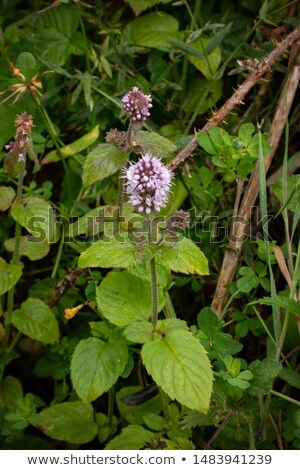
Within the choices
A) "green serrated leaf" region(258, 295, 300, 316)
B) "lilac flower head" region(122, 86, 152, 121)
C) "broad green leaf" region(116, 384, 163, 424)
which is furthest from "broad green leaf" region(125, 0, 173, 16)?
"broad green leaf" region(116, 384, 163, 424)

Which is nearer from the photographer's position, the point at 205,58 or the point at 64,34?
the point at 205,58

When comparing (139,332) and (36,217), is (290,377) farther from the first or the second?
(36,217)

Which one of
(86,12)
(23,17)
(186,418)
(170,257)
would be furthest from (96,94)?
(186,418)

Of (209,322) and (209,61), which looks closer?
(209,322)

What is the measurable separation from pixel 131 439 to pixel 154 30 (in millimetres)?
1232

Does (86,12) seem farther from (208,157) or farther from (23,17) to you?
(208,157)

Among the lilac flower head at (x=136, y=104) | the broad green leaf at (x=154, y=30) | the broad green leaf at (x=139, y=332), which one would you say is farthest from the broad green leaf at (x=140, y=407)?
the broad green leaf at (x=154, y=30)

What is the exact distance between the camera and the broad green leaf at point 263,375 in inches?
57.1

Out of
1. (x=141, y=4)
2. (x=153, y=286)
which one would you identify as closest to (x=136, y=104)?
(x=153, y=286)

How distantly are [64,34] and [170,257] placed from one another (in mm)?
1008

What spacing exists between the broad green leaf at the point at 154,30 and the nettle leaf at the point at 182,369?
1043mm

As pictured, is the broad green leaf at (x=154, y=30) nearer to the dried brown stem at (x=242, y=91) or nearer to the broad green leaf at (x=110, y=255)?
the dried brown stem at (x=242, y=91)

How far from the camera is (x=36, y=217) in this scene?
165 centimetres

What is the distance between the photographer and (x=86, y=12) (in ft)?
6.83
